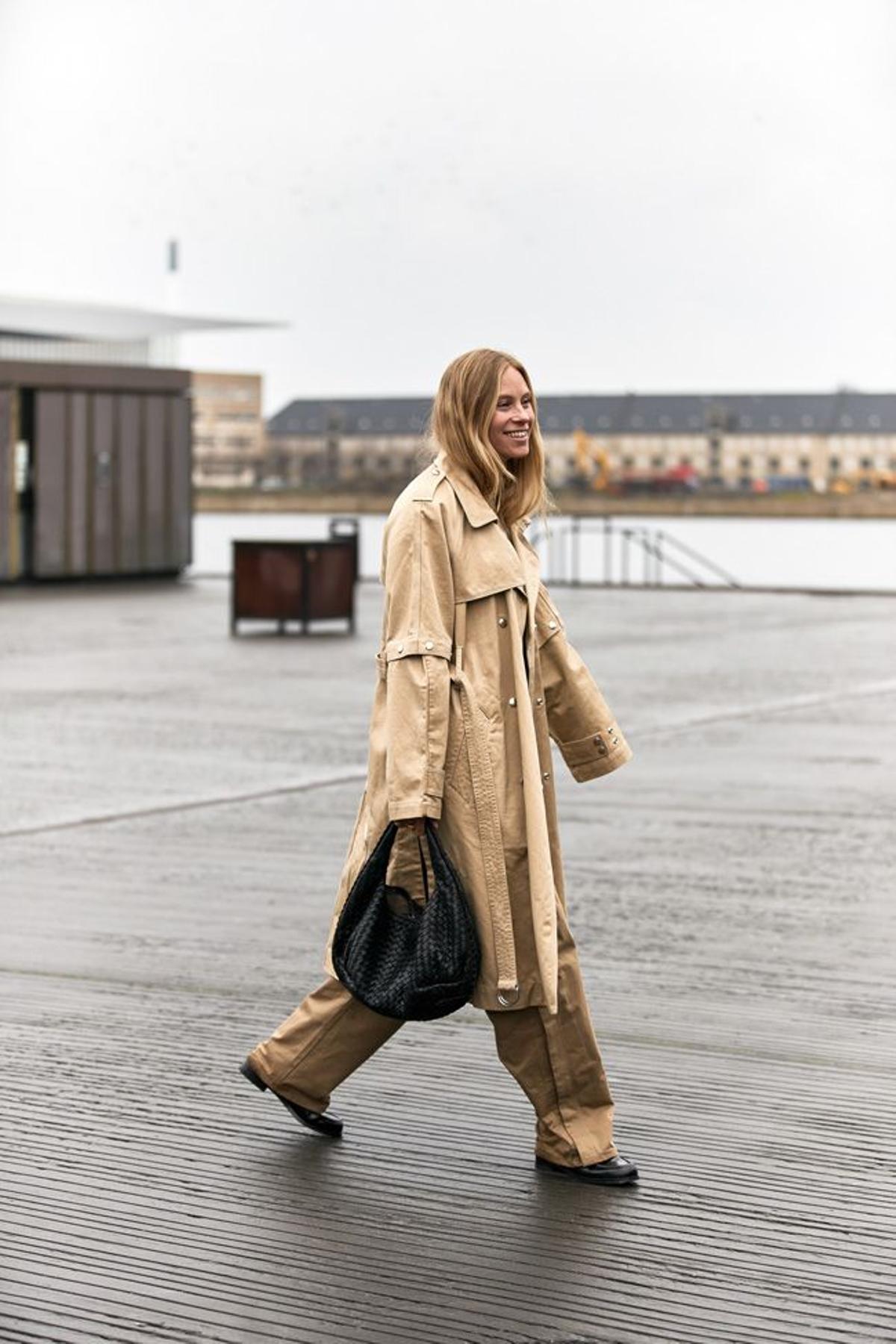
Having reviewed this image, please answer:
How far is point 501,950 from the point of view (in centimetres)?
457

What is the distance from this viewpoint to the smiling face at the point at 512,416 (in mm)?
4711

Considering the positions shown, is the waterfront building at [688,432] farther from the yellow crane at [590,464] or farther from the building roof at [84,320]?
the building roof at [84,320]

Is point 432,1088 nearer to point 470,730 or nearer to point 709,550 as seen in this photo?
point 470,730

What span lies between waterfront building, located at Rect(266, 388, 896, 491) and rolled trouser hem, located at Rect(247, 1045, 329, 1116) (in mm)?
125250

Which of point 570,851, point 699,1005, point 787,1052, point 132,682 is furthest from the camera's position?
point 132,682

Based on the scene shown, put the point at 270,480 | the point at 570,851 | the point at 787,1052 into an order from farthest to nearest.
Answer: the point at 270,480 → the point at 570,851 → the point at 787,1052

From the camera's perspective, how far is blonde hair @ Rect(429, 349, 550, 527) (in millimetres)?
4703

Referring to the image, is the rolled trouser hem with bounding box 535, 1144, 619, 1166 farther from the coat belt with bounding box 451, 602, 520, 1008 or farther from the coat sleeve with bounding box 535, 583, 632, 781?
the coat sleeve with bounding box 535, 583, 632, 781

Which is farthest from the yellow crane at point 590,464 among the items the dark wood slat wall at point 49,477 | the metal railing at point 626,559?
the dark wood slat wall at point 49,477

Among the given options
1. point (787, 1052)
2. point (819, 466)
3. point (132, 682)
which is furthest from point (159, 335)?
point (819, 466)

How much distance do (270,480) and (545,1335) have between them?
101 meters

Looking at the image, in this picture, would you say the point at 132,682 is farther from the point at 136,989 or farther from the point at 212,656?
the point at 136,989

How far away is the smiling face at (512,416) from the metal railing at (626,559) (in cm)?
59

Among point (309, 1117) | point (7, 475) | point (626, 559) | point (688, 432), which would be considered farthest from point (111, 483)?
point (688, 432)
